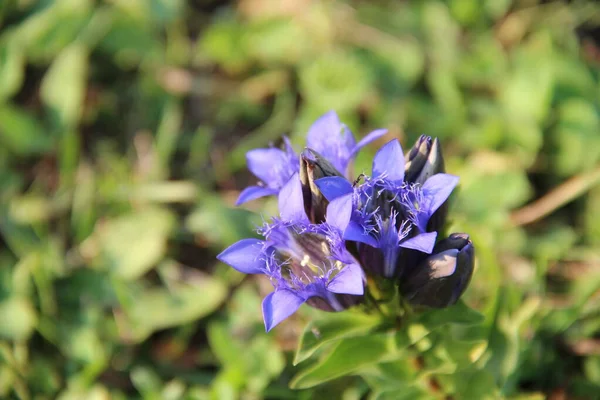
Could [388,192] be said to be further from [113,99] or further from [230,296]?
[113,99]

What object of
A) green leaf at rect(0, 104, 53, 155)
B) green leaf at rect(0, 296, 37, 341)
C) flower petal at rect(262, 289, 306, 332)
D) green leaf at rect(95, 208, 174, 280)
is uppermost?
flower petal at rect(262, 289, 306, 332)

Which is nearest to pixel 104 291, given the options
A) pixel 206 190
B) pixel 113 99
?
pixel 206 190

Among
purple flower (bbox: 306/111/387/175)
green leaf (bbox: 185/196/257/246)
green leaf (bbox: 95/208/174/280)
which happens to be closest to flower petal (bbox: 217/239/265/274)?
purple flower (bbox: 306/111/387/175)

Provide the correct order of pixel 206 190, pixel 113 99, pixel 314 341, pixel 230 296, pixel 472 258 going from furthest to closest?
pixel 113 99 → pixel 206 190 → pixel 230 296 → pixel 314 341 → pixel 472 258

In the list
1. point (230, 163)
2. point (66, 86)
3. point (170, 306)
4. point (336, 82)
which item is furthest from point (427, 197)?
point (66, 86)

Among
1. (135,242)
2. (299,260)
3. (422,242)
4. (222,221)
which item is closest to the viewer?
(422,242)

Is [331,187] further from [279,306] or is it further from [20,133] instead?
[20,133]

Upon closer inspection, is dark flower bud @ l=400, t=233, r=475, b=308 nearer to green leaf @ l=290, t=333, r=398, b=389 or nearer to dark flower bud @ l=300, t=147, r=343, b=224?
green leaf @ l=290, t=333, r=398, b=389
